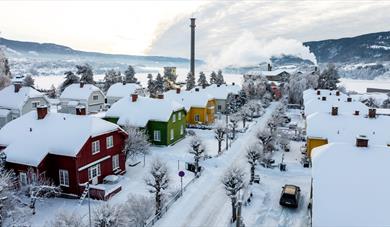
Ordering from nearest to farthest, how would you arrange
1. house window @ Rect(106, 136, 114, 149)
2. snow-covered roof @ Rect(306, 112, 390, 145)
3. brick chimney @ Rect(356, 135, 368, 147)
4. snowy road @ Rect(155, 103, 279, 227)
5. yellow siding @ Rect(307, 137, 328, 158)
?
brick chimney @ Rect(356, 135, 368, 147)
snowy road @ Rect(155, 103, 279, 227)
house window @ Rect(106, 136, 114, 149)
snow-covered roof @ Rect(306, 112, 390, 145)
yellow siding @ Rect(307, 137, 328, 158)

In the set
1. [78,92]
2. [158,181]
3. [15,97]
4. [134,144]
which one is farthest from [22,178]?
[78,92]

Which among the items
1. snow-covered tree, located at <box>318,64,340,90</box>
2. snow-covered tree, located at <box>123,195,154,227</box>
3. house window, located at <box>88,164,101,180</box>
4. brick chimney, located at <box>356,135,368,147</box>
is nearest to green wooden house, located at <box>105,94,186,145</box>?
house window, located at <box>88,164,101,180</box>

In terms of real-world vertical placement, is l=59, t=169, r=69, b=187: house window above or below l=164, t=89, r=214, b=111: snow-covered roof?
below

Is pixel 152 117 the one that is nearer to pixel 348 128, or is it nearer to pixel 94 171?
pixel 94 171

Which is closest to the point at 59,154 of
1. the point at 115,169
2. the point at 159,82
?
the point at 115,169

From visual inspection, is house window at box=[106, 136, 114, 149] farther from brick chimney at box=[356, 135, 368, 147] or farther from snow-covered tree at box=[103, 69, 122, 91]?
snow-covered tree at box=[103, 69, 122, 91]

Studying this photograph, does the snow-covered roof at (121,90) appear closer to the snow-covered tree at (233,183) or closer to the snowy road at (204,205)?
the snowy road at (204,205)

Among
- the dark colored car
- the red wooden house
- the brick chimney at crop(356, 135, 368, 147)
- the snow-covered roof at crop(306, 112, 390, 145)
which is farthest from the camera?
the snow-covered roof at crop(306, 112, 390, 145)
